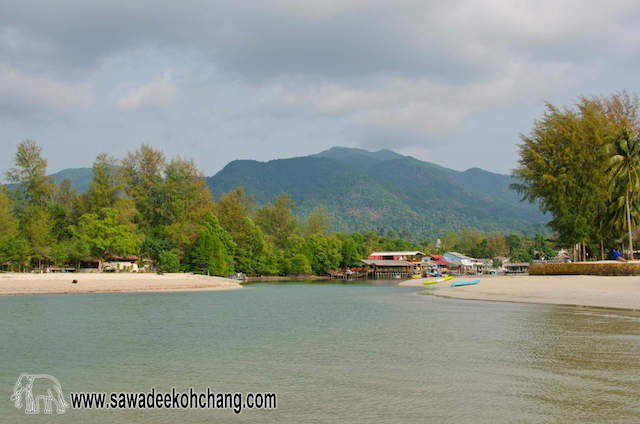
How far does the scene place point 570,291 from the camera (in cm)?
2955

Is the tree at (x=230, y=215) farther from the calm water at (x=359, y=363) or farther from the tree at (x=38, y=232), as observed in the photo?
the calm water at (x=359, y=363)

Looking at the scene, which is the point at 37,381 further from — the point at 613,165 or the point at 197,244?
the point at 197,244

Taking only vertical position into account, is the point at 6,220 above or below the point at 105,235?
above

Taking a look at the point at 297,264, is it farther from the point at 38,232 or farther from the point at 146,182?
the point at 38,232

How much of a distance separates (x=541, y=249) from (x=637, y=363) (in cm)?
16423

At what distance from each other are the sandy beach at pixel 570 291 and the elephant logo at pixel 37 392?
25.0 meters

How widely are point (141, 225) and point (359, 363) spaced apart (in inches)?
2581

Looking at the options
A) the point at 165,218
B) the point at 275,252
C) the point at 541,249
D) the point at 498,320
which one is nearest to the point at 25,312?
the point at 498,320

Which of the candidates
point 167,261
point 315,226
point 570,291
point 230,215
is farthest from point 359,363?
point 315,226

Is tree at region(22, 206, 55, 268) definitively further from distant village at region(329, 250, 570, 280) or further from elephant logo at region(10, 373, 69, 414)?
distant village at region(329, 250, 570, 280)

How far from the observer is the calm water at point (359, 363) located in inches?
360

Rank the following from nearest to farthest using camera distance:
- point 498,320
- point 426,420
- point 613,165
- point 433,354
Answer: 1. point 426,420
2. point 433,354
3. point 498,320
4. point 613,165

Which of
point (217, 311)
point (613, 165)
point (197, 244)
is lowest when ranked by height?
point (217, 311)

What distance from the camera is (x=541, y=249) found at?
162m
